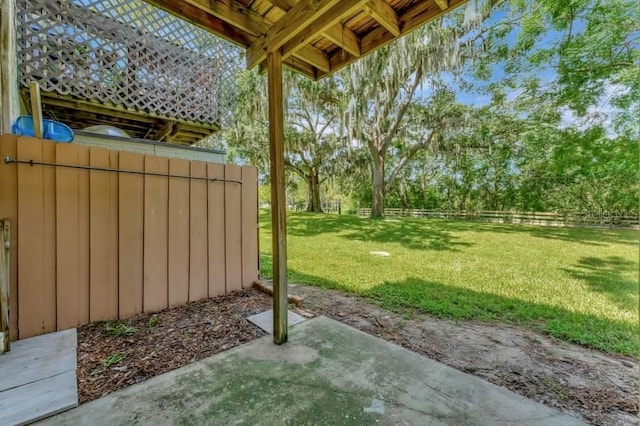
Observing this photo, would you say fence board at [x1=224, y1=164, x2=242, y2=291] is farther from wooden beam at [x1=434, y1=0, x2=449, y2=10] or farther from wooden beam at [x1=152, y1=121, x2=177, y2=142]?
wooden beam at [x1=434, y1=0, x2=449, y2=10]

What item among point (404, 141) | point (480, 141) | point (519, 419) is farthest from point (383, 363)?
point (480, 141)

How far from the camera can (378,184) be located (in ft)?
41.5

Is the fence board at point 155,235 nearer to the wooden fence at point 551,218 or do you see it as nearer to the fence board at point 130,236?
the fence board at point 130,236

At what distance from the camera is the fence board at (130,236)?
2.43 m

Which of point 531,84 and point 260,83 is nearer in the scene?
point 531,84

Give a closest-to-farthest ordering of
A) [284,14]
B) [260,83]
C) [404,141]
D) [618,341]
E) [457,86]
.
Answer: [284,14]
[618,341]
[260,83]
[457,86]
[404,141]

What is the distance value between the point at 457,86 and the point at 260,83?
794 centimetres


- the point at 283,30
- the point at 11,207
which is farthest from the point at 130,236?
the point at 283,30

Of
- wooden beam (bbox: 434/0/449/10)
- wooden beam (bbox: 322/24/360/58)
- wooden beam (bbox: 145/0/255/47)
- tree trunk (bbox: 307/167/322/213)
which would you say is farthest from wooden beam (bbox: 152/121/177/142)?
tree trunk (bbox: 307/167/322/213)

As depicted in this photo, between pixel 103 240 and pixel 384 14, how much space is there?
2793mm

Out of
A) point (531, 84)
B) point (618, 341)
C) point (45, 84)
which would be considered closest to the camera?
point (618, 341)

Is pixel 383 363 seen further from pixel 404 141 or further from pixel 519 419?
pixel 404 141

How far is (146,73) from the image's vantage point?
351 cm

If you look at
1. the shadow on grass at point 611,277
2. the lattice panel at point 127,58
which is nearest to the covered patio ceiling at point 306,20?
the lattice panel at point 127,58
